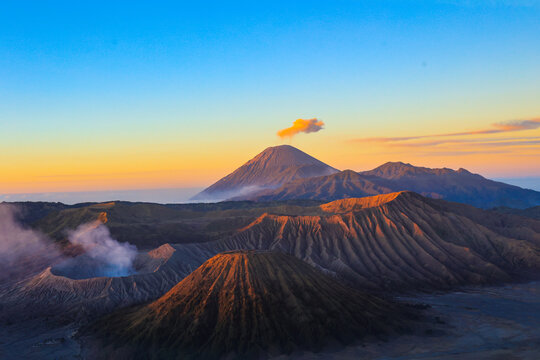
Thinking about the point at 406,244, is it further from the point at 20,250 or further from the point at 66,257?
the point at 20,250

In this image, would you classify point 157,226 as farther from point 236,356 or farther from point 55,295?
point 236,356

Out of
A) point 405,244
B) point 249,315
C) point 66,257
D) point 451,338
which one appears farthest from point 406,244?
point 66,257

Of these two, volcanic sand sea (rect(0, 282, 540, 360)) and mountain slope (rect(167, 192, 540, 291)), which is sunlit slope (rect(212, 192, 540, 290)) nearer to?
mountain slope (rect(167, 192, 540, 291))

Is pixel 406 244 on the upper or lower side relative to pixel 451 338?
upper

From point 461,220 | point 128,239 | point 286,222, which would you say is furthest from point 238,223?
point 461,220

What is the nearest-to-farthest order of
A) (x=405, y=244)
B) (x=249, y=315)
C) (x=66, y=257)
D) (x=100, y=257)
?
(x=249, y=315)
(x=100, y=257)
(x=66, y=257)
(x=405, y=244)

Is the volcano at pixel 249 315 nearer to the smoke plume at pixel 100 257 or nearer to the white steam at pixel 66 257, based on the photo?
the smoke plume at pixel 100 257

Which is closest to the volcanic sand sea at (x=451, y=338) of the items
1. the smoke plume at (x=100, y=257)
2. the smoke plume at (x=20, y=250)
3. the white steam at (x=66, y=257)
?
the smoke plume at (x=100, y=257)
